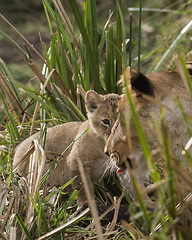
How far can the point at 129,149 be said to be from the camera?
7.11 ft

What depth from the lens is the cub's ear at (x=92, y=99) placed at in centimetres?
306

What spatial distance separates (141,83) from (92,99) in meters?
1.10

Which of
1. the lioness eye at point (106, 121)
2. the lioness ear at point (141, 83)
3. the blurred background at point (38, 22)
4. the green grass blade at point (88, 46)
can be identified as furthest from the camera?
the blurred background at point (38, 22)

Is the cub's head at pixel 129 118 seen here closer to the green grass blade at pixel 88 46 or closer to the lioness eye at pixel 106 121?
the lioness eye at pixel 106 121

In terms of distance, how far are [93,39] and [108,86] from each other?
37 cm

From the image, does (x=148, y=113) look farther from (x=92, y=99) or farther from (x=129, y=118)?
(x=92, y=99)

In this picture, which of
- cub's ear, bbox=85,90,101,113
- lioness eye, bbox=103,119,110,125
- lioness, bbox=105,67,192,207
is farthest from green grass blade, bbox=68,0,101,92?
lioness, bbox=105,67,192,207

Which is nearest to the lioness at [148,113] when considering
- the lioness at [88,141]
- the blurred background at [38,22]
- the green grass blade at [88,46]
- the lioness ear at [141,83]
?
the lioness ear at [141,83]

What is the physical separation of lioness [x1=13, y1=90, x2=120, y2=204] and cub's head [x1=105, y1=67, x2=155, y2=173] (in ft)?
1.97

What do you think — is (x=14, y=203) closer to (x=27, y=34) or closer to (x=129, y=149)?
(x=129, y=149)

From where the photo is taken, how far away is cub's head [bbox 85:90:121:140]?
2.99 meters

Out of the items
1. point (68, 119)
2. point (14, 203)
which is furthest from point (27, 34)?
point (14, 203)

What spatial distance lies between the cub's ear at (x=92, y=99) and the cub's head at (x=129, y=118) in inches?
27.7

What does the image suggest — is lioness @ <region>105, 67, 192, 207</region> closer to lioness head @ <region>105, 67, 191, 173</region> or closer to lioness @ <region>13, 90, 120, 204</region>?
lioness head @ <region>105, 67, 191, 173</region>
